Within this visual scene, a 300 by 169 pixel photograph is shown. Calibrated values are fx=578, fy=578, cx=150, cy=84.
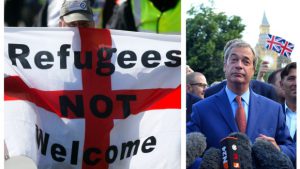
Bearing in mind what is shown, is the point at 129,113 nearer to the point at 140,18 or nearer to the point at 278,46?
the point at 140,18

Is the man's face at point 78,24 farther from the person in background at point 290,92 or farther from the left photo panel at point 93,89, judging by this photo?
the person in background at point 290,92

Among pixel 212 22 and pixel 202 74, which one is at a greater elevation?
pixel 212 22

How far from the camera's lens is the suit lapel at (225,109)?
10.7ft

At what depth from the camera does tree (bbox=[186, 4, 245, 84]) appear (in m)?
3.34

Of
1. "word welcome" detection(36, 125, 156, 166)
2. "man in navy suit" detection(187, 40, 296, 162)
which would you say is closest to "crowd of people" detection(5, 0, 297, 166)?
"man in navy suit" detection(187, 40, 296, 162)

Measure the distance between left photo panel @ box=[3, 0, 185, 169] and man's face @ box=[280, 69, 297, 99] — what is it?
0.61m

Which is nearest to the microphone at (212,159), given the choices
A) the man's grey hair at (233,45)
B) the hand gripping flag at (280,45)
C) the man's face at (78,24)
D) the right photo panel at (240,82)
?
the right photo panel at (240,82)

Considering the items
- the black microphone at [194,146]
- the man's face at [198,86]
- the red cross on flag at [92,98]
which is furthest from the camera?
the man's face at [198,86]

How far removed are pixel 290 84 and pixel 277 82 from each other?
8cm

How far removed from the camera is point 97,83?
3209 mm

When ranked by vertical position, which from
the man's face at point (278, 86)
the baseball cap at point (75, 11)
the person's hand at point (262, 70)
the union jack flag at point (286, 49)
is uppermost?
the baseball cap at point (75, 11)

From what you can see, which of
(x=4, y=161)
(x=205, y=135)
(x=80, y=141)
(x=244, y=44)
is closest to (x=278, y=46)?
(x=244, y=44)

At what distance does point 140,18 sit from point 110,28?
7.4 inches

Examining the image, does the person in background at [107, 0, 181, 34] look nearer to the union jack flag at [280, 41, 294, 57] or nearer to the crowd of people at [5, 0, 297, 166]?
the crowd of people at [5, 0, 297, 166]
